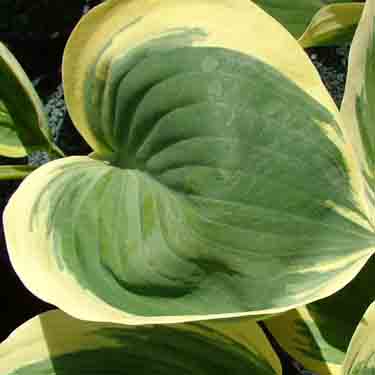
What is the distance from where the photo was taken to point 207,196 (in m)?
0.54

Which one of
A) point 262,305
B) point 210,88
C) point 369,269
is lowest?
point 369,269

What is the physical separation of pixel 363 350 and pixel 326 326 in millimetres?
122

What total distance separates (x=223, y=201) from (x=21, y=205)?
6.8 inches

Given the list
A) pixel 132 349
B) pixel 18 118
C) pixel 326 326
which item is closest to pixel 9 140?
pixel 18 118

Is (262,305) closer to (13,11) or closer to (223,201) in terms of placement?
(223,201)

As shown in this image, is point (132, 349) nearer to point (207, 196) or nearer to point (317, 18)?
point (207, 196)

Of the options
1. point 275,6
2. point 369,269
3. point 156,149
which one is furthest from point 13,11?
point 369,269

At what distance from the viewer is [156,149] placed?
602mm

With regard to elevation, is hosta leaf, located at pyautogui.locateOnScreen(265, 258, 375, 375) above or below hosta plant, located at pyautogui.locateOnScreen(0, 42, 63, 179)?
below

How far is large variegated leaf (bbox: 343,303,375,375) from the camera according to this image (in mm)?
577

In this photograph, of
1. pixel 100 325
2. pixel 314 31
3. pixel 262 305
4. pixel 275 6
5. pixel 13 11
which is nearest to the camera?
pixel 262 305

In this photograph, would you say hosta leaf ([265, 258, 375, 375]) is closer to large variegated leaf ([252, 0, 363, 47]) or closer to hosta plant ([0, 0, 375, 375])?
hosta plant ([0, 0, 375, 375])

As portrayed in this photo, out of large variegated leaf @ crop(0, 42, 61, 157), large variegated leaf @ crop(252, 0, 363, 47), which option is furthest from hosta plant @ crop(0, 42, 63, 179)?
large variegated leaf @ crop(252, 0, 363, 47)

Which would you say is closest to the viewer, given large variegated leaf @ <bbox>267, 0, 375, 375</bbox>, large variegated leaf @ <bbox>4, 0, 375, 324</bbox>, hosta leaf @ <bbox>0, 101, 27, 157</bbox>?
large variegated leaf @ <bbox>4, 0, 375, 324</bbox>
